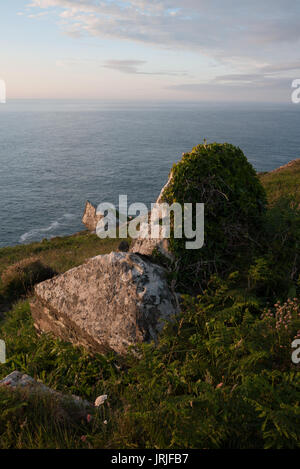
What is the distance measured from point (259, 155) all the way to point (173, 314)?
132 m

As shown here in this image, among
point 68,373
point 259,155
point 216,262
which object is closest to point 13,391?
point 68,373

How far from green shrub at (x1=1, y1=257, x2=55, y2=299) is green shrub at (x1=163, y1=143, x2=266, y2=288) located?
7409mm

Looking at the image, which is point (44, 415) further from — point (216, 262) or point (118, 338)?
point (216, 262)

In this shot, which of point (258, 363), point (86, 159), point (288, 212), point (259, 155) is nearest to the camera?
point (258, 363)

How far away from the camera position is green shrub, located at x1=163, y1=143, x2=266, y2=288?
6.66 meters

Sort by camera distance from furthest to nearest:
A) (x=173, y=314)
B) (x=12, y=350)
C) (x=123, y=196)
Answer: (x=123, y=196) < (x=12, y=350) < (x=173, y=314)

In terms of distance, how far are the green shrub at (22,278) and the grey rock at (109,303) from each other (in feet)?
18.0

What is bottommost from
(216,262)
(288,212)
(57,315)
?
(57,315)

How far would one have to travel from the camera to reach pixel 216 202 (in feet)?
22.8

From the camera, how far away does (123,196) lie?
78312 mm

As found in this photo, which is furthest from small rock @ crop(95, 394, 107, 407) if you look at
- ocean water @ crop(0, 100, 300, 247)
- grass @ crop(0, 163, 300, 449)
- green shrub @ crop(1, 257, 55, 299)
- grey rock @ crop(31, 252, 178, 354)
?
ocean water @ crop(0, 100, 300, 247)

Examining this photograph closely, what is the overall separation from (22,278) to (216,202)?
8603 mm

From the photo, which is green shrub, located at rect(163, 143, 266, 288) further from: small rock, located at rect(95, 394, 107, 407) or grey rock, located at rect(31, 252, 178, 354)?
small rock, located at rect(95, 394, 107, 407)

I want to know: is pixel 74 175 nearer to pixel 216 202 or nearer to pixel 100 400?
pixel 216 202
